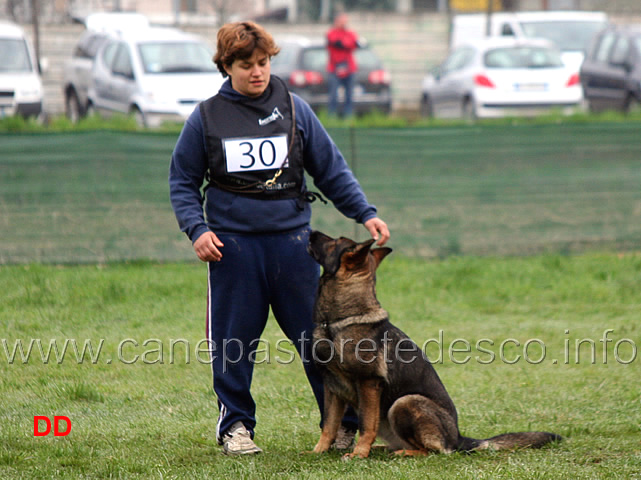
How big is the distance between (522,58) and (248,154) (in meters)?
13.5

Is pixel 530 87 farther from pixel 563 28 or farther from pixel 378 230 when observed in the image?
pixel 378 230

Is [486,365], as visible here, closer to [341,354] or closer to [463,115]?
[341,354]

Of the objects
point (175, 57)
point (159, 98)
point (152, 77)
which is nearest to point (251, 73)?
point (159, 98)

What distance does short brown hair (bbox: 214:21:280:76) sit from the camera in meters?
4.14

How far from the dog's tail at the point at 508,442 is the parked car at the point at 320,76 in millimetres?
13046

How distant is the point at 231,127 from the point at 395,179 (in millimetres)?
5667

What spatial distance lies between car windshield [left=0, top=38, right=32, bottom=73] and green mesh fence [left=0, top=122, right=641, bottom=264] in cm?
761

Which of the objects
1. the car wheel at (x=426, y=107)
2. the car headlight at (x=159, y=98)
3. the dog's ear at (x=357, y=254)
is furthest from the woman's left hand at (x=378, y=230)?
the car wheel at (x=426, y=107)

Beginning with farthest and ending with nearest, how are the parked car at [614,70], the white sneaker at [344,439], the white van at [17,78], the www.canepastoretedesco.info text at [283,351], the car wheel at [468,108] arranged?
1. the car wheel at [468,108]
2. the white van at [17,78]
3. the parked car at [614,70]
4. the www.canepastoretedesco.info text at [283,351]
5. the white sneaker at [344,439]

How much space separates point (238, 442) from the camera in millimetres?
4379

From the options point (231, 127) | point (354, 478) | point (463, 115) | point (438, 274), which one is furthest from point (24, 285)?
point (463, 115)

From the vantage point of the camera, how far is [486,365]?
6457mm

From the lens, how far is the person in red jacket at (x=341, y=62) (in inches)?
650

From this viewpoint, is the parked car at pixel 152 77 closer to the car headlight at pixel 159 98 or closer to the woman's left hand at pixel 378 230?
the car headlight at pixel 159 98
